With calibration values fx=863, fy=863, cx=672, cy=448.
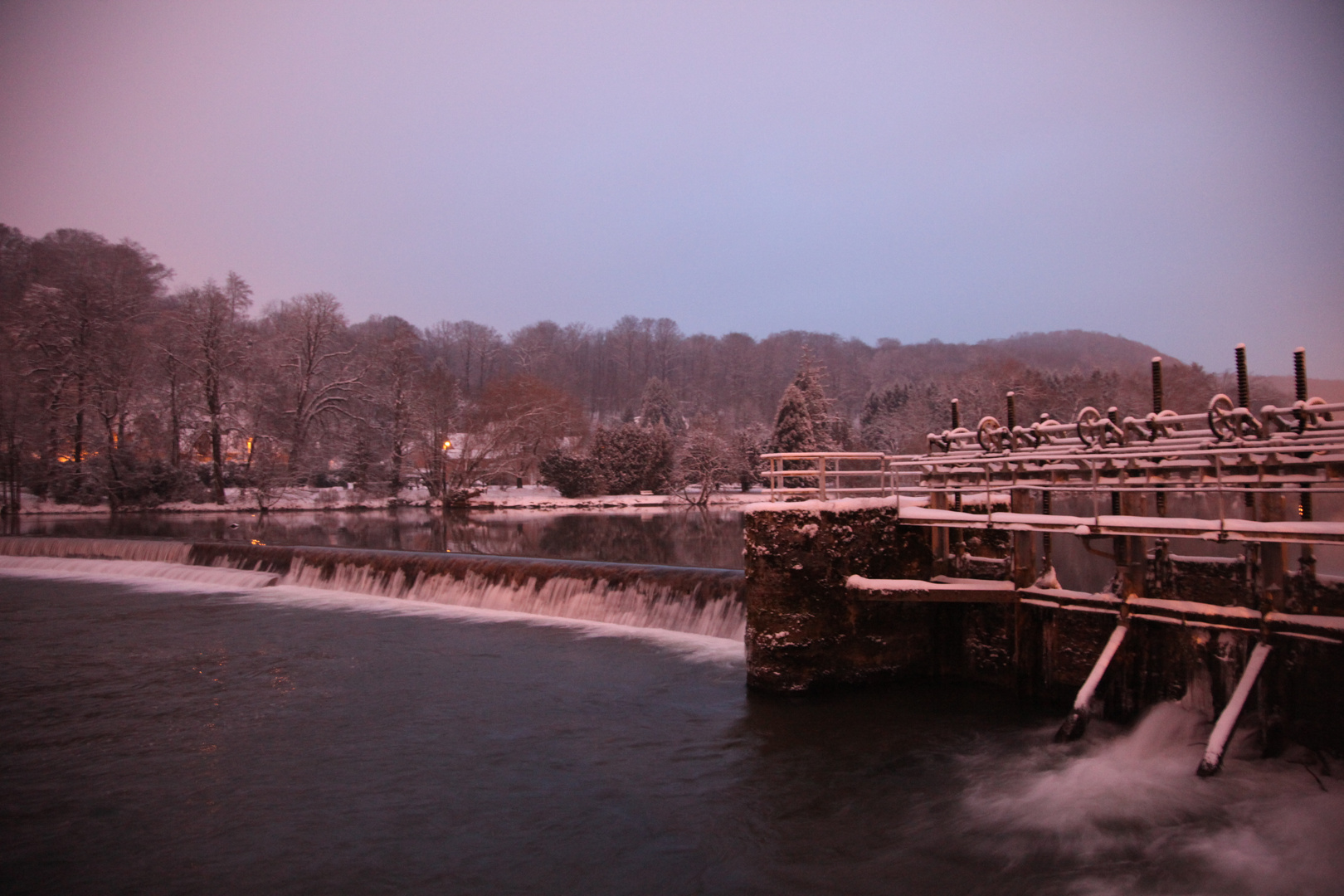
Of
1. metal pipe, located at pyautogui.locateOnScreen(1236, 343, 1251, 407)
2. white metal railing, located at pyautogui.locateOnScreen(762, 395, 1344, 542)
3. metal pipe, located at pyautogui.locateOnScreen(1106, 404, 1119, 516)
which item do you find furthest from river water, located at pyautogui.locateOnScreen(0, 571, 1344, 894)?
metal pipe, located at pyautogui.locateOnScreen(1236, 343, 1251, 407)

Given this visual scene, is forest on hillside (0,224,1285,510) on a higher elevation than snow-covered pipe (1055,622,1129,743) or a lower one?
higher

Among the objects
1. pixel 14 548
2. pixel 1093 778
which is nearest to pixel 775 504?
pixel 1093 778

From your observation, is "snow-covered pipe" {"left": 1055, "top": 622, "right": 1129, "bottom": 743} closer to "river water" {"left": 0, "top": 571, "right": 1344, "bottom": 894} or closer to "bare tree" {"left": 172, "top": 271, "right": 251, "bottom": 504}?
"river water" {"left": 0, "top": 571, "right": 1344, "bottom": 894}

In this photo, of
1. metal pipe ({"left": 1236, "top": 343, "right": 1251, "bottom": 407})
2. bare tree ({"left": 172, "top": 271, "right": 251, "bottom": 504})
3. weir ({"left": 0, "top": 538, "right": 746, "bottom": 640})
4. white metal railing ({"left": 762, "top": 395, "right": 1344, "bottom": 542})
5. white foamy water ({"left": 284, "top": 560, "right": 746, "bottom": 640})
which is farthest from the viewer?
bare tree ({"left": 172, "top": 271, "right": 251, "bottom": 504})

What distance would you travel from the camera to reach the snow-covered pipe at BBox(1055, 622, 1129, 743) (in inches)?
364

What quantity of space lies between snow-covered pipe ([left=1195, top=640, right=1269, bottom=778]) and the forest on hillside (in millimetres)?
45595

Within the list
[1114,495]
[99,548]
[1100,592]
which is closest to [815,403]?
[99,548]

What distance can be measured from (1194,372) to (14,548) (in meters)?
62.1

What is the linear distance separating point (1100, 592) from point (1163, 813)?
3.82 meters

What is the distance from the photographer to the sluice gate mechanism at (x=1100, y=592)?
8.47m

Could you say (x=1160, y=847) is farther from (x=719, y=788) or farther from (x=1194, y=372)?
(x=1194, y=372)

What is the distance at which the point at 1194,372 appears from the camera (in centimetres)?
5503

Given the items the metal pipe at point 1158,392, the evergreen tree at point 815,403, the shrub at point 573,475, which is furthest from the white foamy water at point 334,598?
the evergreen tree at point 815,403

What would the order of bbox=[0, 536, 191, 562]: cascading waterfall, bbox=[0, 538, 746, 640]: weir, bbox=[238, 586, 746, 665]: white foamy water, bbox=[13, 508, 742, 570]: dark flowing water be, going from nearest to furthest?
1. bbox=[238, 586, 746, 665]: white foamy water
2. bbox=[0, 538, 746, 640]: weir
3. bbox=[0, 536, 191, 562]: cascading waterfall
4. bbox=[13, 508, 742, 570]: dark flowing water
